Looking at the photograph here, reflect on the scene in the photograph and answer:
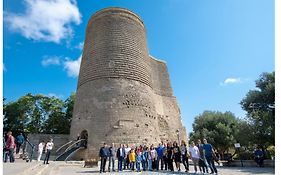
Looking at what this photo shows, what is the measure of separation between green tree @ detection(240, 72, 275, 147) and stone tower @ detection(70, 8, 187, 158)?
830 centimetres


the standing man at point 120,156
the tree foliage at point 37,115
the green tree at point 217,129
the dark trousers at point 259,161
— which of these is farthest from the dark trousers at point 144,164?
the tree foliage at point 37,115

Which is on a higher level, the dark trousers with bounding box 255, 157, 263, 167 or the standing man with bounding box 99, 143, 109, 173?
the standing man with bounding box 99, 143, 109, 173

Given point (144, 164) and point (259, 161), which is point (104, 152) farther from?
point (259, 161)

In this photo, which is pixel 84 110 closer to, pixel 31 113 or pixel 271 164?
pixel 271 164

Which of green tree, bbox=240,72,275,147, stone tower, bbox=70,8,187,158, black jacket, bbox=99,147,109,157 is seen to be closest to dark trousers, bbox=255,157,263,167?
green tree, bbox=240,72,275,147

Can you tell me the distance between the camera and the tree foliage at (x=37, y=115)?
117ft

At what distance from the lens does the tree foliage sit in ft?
117

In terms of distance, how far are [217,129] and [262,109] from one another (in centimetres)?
1271

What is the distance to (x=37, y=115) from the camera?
3666 cm

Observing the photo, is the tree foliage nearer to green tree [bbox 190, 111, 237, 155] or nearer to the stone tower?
the stone tower

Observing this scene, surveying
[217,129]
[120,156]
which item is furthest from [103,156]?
[217,129]

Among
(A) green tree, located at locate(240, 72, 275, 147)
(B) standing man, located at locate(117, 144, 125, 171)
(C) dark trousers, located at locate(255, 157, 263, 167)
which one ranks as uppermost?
(A) green tree, located at locate(240, 72, 275, 147)

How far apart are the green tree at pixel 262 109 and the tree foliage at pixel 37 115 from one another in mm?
22982
